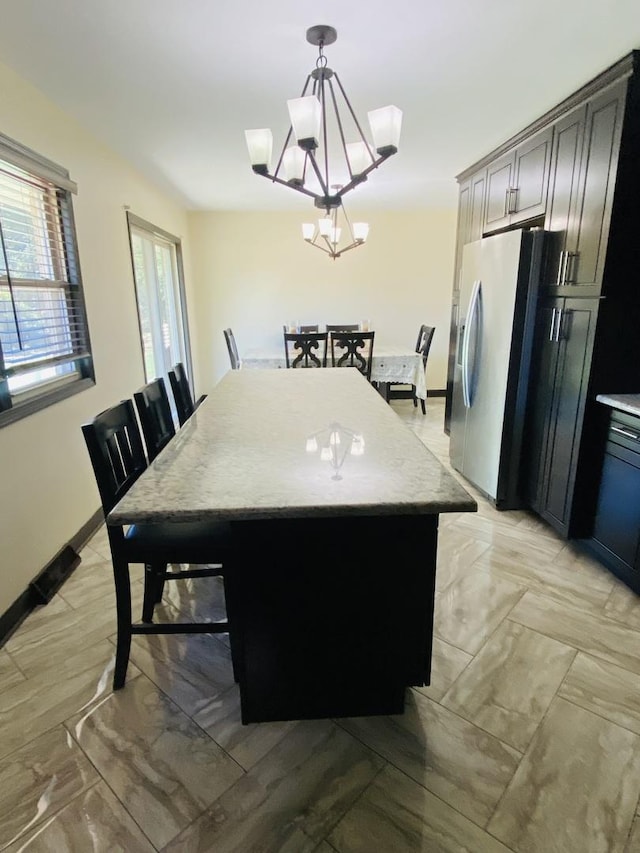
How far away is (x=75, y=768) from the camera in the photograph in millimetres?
1354

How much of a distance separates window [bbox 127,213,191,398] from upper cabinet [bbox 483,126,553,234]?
108 inches

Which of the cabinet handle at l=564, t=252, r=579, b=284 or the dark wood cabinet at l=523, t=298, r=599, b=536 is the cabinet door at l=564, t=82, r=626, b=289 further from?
the dark wood cabinet at l=523, t=298, r=599, b=536

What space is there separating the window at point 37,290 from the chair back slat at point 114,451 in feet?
2.07

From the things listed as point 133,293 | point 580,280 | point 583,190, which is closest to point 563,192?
point 583,190

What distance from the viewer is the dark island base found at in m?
1.28

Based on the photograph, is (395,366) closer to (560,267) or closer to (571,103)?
(560,267)

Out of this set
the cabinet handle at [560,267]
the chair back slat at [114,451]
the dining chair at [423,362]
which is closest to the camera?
the chair back slat at [114,451]

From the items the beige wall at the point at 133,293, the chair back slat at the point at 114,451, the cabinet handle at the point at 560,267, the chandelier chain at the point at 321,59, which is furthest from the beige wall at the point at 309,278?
the chair back slat at the point at 114,451

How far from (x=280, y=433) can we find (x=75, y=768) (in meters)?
1.20

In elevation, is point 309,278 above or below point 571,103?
below

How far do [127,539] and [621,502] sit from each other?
7.17 feet

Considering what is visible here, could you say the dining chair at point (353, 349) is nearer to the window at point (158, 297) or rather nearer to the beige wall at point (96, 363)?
the window at point (158, 297)

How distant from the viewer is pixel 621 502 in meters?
2.17

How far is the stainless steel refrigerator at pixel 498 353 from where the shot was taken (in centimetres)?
262
